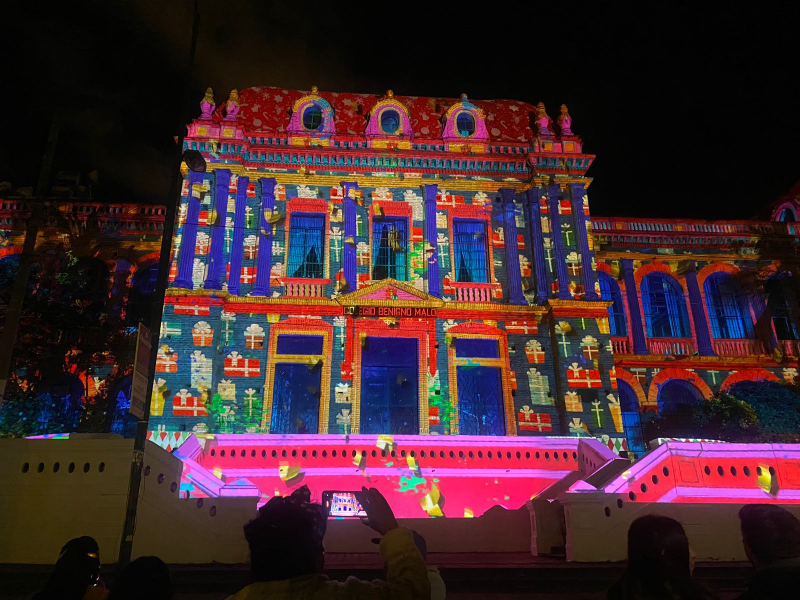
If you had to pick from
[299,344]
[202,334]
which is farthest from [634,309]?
[202,334]

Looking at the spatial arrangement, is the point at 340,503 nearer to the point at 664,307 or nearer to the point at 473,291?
the point at 473,291

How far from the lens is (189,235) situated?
16766 millimetres

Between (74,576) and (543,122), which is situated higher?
(543,122)

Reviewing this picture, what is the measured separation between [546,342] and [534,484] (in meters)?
4.70

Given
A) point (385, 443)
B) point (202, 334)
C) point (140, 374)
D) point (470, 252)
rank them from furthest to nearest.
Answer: point (470, 252), point (202, 334), point (385, 443), point (140, 374)

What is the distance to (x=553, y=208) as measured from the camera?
17969mm

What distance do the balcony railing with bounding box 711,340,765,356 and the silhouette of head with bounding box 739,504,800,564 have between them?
19.0 meters

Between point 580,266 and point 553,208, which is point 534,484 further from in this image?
point 553,208

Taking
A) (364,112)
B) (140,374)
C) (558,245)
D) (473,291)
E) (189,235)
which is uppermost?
(364,112)

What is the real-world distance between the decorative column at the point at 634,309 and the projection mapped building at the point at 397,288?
694mm

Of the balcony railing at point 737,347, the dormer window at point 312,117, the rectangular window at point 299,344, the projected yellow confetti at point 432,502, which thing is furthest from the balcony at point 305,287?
the balcony railing at point 737,347

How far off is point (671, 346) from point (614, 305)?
2.25 meters

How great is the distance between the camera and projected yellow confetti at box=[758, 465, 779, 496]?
9.99 meters

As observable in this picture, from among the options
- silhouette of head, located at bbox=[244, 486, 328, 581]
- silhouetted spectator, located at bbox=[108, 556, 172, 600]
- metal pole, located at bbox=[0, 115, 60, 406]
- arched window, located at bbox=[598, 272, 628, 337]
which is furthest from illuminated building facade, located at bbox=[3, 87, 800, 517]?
silhouette of head, located at bbox=[244, 486, 328, 581]
